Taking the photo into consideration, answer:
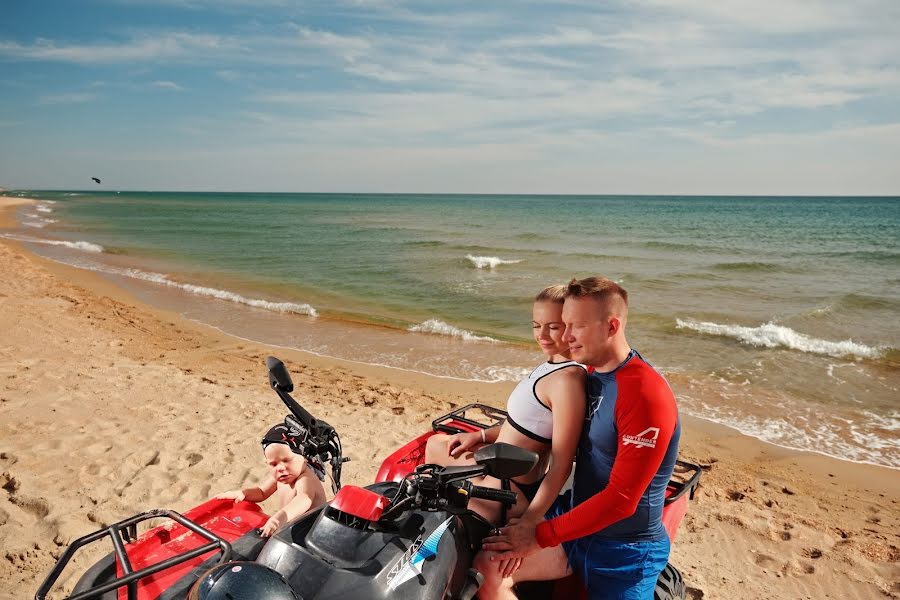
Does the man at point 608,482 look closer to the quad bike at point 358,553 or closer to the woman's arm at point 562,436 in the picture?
the woman's arm at point 562,436

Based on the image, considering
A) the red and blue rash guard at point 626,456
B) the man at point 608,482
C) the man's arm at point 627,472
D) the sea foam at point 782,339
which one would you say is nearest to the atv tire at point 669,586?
the man at point 608,482

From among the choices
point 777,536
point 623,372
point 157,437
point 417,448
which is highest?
point 623,372

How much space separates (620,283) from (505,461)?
1523cm

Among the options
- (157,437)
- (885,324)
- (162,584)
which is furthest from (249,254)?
(162,584)

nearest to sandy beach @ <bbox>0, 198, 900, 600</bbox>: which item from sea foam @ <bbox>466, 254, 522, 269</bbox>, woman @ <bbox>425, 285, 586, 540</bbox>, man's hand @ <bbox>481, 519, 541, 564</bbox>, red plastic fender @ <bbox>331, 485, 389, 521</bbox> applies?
woman @ <bbox>425, 285, 586, 540</bbox>

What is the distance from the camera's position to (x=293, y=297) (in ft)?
47.1

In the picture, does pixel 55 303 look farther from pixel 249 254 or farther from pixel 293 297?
pixel 249 254

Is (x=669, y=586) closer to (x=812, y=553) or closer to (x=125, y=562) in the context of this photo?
(x=125, y=562)

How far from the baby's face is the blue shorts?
60.7 inches

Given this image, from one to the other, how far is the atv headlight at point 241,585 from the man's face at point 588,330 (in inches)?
54.8

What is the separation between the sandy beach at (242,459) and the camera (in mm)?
4184

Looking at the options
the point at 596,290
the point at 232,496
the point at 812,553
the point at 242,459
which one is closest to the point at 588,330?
the point at 596,290

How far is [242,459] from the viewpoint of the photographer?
5297 millimetres

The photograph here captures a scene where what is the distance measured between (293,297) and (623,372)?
42.1 feet
